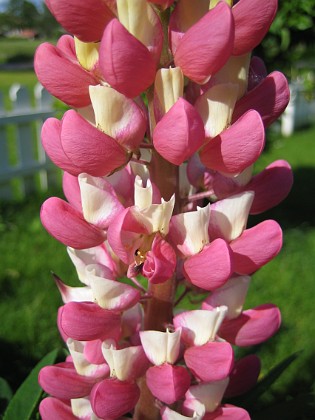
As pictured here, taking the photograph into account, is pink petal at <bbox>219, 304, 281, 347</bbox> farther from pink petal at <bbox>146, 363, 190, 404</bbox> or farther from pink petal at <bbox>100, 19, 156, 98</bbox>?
pink petal at <bbox>100, 19, 156, 98</bbox>

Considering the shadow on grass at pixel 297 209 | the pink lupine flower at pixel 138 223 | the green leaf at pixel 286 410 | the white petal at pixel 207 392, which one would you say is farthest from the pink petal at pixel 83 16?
the shadow on grass at pixel 297 209

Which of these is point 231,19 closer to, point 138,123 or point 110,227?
point 138,123

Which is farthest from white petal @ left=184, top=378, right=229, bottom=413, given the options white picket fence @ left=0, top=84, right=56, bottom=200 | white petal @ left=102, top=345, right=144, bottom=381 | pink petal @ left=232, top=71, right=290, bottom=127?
white picket fence @ left=0, top=84, right=56, bottom=200

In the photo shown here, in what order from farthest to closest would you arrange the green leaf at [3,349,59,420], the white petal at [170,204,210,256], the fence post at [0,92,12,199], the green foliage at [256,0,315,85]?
the fence post at [0,92,12,199]
the green foliage at [256,0,315,85]
the green leaf at [3,349,59,420]
the white petal at [170,204,210,256]

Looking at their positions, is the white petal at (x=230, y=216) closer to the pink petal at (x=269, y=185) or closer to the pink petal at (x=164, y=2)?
the pink petal at (x=269, y=185)

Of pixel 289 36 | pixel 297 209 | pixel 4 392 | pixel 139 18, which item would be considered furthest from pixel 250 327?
pixel 297 209
